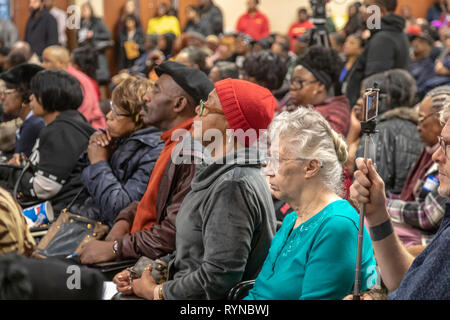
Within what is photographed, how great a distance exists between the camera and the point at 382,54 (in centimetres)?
511

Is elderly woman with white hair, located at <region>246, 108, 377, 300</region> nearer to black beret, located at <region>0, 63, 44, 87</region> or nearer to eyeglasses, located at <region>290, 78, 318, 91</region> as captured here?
eyeglasses, located at <region>290, 78, 318, 91</region>

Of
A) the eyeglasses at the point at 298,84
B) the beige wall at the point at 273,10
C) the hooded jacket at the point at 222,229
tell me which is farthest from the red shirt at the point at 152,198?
the beige wall at the point at 273,10

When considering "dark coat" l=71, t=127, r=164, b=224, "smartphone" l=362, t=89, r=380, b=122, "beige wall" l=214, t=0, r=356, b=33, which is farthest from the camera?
"beige wall" l=214, t=0, r=356, b=33

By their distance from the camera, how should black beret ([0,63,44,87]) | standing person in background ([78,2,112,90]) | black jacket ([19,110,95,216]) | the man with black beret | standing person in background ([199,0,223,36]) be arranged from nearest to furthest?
the man with black beret
black jacket ([19,110,95,216])
black beret ([0,63,44,87])
standing person in background ([78,2,112,90])
standing person in background ([199,0,223,36])

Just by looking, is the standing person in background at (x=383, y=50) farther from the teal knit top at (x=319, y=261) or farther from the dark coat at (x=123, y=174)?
the teal knit top at (x=319, y=261)

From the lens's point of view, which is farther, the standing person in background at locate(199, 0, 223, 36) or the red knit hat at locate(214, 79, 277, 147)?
the standing person in background at locate(199, 0, 223, 36)

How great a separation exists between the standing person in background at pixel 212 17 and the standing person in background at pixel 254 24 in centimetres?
65

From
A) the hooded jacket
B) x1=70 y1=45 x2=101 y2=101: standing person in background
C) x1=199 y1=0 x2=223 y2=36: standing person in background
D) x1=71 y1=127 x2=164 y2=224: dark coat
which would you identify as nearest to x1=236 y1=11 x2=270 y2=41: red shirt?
x1=199 y1=0 x2=223 y2=36: standing person in background

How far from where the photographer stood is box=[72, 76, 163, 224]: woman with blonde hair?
3.17m

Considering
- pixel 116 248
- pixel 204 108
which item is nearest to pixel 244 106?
pixel 204 108

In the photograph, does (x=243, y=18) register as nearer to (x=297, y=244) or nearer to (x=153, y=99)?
(x=153, y=99)

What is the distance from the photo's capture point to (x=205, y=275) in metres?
2.24

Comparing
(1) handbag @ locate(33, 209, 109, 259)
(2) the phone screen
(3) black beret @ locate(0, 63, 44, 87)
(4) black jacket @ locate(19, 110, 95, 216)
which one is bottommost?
(1) handbag @ locate(33, 209, 109, 259)

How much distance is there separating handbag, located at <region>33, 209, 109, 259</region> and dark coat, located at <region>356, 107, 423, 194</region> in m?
1.63
